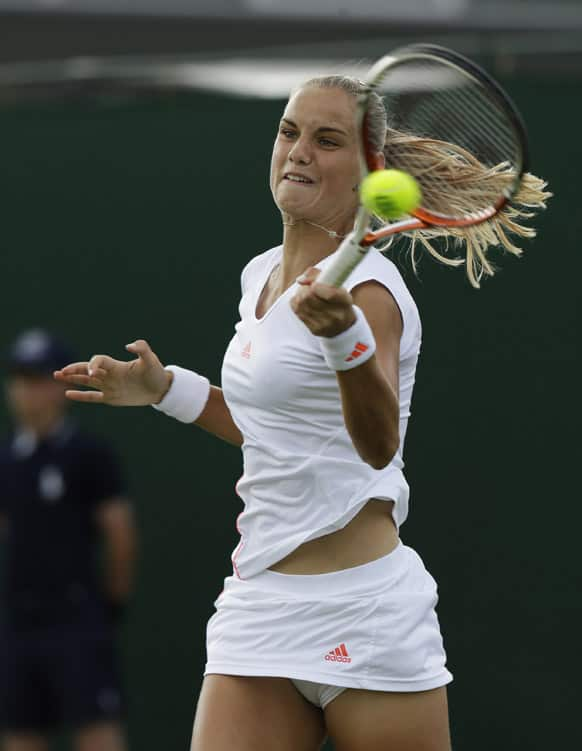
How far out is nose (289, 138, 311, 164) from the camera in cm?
288

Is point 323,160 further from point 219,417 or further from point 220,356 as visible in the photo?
point 220,356

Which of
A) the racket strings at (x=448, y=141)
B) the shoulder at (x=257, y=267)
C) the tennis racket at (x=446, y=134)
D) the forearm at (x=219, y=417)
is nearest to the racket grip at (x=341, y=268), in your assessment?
the tennis racket at (x=446, y=134)

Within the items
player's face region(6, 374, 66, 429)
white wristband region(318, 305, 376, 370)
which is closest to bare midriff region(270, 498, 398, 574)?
white wristband region(318, 305, 376, 370)

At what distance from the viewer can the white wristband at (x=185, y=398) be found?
10.7ft

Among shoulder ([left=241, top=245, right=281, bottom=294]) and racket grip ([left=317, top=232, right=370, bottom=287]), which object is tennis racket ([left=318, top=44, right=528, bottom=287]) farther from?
shoulder ([left=241, top=245, right=281, bottom=294])

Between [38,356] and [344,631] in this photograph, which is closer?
[344,631]

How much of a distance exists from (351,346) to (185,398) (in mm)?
869

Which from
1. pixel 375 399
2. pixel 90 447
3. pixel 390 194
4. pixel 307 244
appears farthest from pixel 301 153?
pixel 90 447

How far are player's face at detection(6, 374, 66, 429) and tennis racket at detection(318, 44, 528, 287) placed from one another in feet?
8.30

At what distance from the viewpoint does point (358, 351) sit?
97.3 inches

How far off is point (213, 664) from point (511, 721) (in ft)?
8.40

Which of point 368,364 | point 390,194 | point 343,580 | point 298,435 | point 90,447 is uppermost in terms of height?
point 390,194

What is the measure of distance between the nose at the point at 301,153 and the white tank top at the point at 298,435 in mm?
188

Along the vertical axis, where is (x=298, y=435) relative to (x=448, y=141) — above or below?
below
